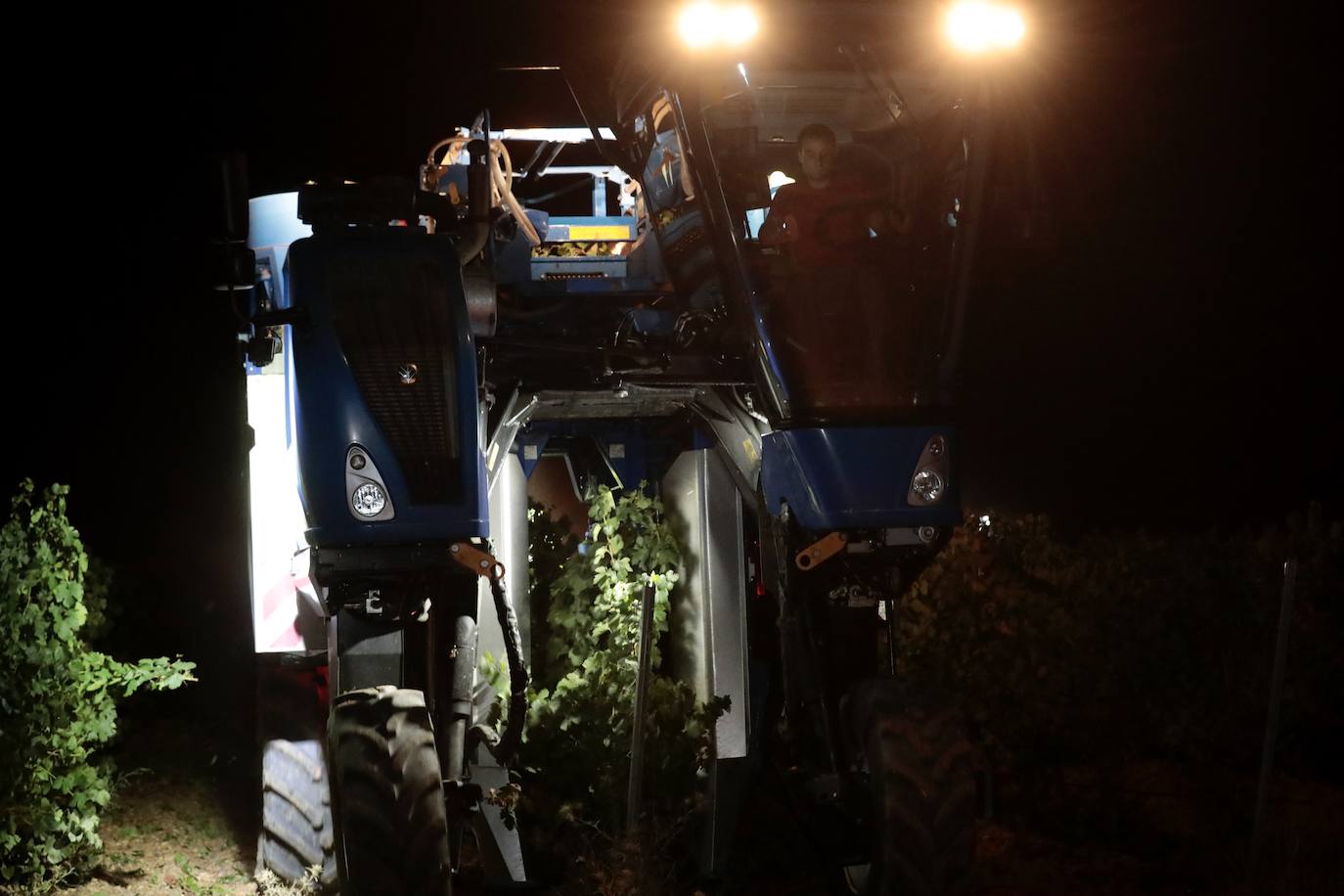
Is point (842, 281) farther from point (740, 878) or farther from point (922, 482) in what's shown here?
point (740, 878)

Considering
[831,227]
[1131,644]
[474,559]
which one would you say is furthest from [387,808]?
[1131,644]

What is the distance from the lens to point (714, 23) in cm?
605

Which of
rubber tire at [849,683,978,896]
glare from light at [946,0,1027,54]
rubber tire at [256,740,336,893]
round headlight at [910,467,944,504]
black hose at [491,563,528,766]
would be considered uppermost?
glare from light at [946,0,1027,54]

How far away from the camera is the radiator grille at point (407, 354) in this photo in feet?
18.6

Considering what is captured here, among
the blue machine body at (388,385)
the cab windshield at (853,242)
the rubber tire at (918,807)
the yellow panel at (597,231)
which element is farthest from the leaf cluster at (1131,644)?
the blue machine body at (388,385)

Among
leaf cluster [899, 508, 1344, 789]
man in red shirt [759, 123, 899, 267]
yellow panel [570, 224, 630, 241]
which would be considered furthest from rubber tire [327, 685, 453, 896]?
leaf cluster [899, 508, 1344, 789]

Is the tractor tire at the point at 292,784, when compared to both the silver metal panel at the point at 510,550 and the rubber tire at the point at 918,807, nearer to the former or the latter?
the silver metal panel at the point at 510,550

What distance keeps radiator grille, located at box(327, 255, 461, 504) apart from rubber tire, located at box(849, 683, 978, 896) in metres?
1.83

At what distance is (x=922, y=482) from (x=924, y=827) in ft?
4.10

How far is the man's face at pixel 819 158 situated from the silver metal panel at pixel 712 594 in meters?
1.82

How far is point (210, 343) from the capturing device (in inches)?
778

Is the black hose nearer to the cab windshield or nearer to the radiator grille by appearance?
the radiator grille

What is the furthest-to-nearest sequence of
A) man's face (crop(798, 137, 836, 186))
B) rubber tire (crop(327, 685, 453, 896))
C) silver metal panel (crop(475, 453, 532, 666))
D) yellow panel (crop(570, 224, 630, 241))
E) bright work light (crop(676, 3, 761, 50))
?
yellow panel (crop(570, 224, 630, 241)) → silver metal panel (crop(475, 453, 532, 666)) → man's face (crop(798, 137, 836, 186)) → bright work light (crop(676, 3, 761, 50)) → rubber tire (crop(327, 685, 453, 896))

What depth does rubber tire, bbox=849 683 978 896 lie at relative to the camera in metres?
5.29
